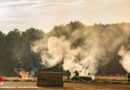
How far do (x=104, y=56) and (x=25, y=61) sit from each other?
14377 mm

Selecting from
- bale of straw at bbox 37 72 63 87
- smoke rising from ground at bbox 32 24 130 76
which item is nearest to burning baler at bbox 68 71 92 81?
smoke rising from ground at bbox 32 24 130 76

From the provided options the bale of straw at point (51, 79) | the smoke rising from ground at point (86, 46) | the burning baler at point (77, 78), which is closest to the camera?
the bale of straw at point (51, 79)

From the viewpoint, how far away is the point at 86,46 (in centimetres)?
5294

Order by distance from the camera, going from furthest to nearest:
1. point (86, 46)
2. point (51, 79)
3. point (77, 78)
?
point (86, 46) < point (77, 78) < point (51, 79)

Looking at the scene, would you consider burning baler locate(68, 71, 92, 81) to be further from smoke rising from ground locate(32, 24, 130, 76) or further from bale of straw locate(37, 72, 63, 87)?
bale of straw locate(37, 72, 63, 87)

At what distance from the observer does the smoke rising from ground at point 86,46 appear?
1949 inches

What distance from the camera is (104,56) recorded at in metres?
53.5

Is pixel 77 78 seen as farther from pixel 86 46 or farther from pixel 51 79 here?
pixel 86 46

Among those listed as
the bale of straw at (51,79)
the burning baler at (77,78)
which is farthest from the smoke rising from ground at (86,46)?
the bale of straw at (51,79)

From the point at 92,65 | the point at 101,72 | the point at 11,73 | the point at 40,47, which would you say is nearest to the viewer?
the point at 92,65

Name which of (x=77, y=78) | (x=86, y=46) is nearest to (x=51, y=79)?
(x=77, y=78)

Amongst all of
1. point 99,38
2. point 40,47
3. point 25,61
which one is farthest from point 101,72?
point 25,61

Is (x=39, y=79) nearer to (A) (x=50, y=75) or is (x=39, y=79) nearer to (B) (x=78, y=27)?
(A) (x=50, y=75)

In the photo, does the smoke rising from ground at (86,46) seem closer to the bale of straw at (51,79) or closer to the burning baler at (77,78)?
the burning baler at (77,78)
